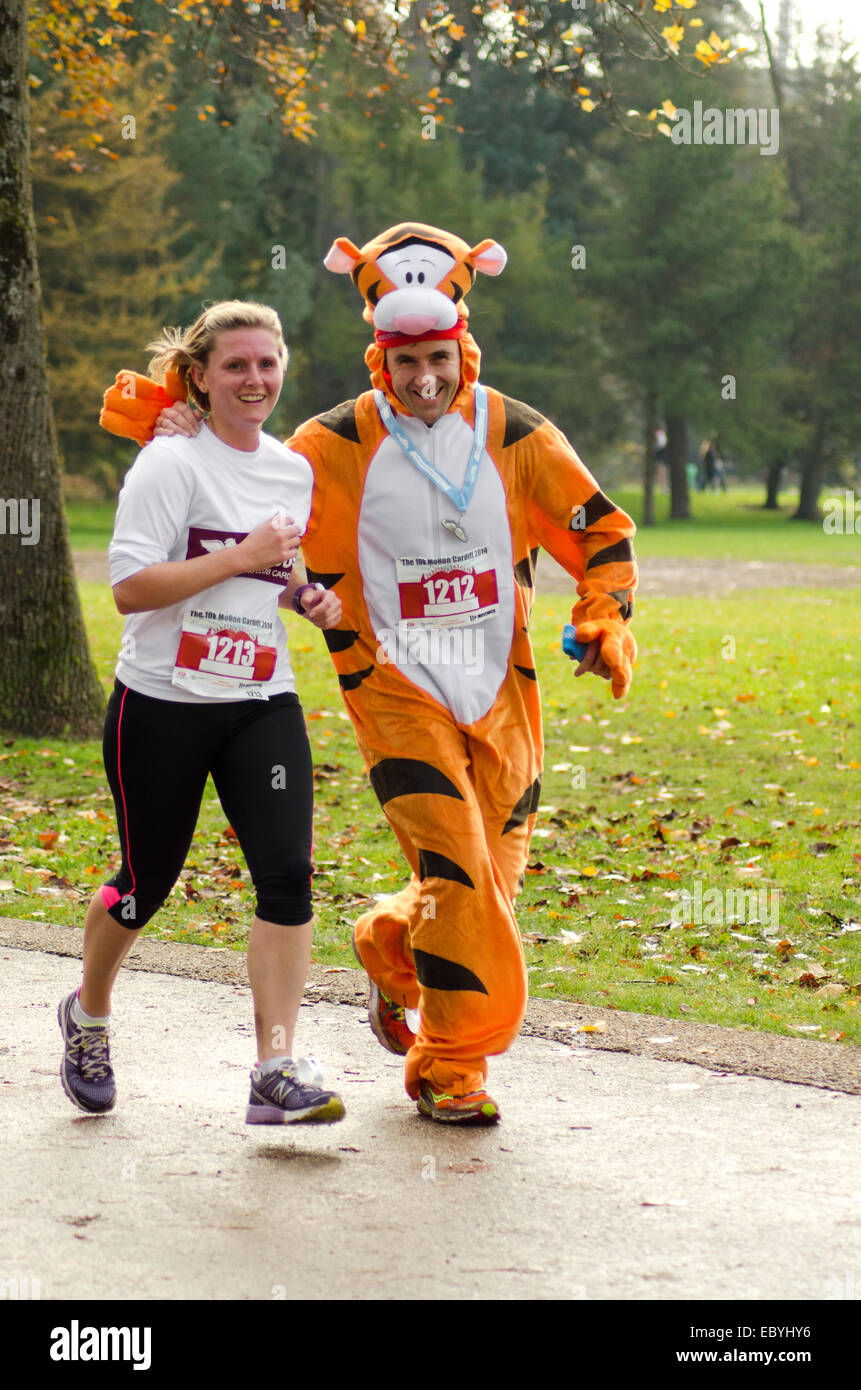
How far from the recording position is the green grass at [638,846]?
5.56m

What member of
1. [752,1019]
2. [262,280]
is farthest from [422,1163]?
[262,280]

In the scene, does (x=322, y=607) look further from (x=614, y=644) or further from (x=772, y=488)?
(x=772, y=488)

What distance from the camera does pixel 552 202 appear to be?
1927 inches

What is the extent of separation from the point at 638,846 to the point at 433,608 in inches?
142

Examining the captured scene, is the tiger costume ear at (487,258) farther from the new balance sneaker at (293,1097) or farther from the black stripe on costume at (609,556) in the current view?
the new balance sneaker at (293,1097)

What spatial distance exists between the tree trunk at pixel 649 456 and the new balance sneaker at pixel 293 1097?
134 feet

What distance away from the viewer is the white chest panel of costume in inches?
167

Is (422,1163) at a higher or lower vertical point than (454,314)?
lower

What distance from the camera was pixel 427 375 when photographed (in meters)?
4.23

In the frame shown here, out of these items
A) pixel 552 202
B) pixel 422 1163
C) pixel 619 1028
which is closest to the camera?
pixel 422 1163

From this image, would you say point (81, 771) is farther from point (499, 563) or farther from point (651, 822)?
point (499, 563)

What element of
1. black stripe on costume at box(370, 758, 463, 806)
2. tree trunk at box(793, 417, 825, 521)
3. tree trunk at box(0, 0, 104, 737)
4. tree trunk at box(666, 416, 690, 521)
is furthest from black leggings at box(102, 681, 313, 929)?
tree trunk at box(793, 417, 825, 521)

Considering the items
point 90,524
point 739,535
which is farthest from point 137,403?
point 739,535

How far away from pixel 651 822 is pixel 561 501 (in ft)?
13.2
